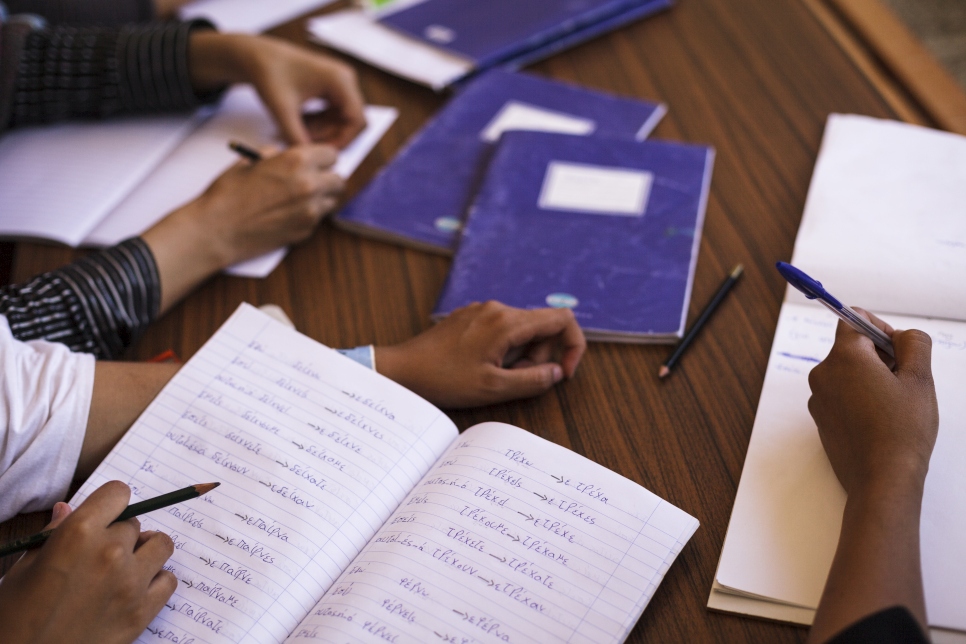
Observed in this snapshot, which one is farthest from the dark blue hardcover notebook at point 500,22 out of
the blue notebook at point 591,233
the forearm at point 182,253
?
the forearm at point 182,253

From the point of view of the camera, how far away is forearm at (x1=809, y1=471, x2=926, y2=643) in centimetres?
49

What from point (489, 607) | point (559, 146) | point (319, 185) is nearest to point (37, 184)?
point (319, 185)

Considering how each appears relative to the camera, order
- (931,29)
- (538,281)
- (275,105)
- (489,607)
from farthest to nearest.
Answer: (931,29) < (275,105) < (538,281) < (489,607)

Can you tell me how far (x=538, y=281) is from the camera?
2.69 ft

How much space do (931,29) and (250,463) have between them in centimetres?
223

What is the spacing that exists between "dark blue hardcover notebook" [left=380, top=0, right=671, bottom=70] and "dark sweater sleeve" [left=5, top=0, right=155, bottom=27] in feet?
1.33

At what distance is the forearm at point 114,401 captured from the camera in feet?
2.25

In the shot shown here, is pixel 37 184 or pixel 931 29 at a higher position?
pixel 37 184

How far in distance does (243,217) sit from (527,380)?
1.31ft

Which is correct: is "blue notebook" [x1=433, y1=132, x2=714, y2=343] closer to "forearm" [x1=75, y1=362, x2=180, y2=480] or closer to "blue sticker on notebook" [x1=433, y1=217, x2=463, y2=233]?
"blue sticker on notebook" [x1=433, y1=217, x2=463, y2=233]

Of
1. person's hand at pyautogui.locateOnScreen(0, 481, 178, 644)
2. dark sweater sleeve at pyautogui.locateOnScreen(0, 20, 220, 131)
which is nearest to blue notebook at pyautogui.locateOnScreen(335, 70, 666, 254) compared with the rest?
dark sweater sleeve at pyautogui.locateOnScreen(0, 20, 220, 131)

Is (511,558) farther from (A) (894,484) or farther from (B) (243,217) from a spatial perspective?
(B) (243,217)

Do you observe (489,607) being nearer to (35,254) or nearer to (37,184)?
(35,254)

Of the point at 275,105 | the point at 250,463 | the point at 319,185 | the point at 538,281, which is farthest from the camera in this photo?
the point at 275,105
